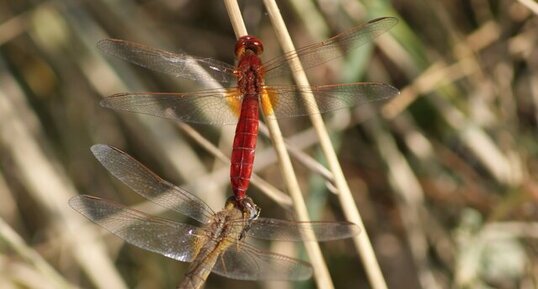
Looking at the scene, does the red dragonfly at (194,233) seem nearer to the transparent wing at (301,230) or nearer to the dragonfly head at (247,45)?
the transparent wing at (301,230)

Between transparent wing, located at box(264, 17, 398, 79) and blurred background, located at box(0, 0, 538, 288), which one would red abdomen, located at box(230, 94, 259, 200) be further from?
blurred background, located at box(0, 0, 538, 288)

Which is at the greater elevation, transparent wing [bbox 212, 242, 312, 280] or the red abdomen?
the red abdomen

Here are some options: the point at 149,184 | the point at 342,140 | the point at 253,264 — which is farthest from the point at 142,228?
the point at 342,140

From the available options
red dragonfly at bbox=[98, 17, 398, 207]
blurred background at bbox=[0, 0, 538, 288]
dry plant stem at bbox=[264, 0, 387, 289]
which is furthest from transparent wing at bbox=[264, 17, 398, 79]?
blurred background at bbox=[0, 0, 538, 288]

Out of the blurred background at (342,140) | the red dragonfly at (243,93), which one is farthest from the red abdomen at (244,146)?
the blurred background at (342,140)

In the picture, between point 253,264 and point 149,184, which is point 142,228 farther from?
point 253,264

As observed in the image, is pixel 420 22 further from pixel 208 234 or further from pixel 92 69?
pixel 208 234
